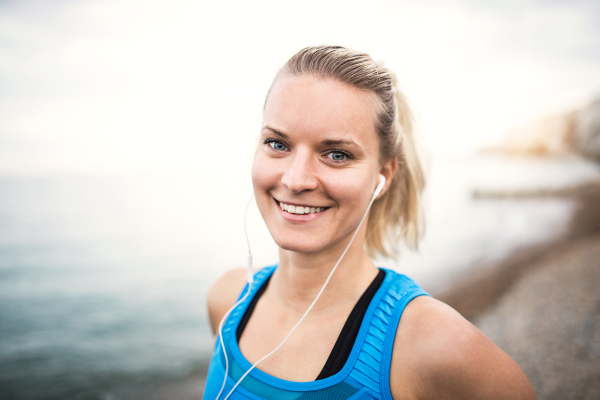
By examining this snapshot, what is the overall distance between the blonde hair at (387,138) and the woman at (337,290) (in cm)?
1

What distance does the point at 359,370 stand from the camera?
1.40m

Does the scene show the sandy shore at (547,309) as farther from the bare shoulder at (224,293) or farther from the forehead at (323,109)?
the forehead at (323,109)

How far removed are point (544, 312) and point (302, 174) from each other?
7.93 metres

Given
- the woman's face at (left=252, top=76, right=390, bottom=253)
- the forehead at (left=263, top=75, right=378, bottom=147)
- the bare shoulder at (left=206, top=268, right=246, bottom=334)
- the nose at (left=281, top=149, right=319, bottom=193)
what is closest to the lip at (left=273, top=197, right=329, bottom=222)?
the woman's face at (left=252, top=76, right=390, bottom=253)

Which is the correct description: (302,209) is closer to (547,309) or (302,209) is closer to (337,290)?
(337,290)

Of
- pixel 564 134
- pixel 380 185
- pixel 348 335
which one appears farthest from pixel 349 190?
pixel 564 134

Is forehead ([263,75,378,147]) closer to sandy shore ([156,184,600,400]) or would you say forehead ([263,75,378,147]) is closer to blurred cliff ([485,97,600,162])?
sandy shore ([156,184,600,400])

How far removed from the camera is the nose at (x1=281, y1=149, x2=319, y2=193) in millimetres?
1509

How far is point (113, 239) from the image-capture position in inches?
912

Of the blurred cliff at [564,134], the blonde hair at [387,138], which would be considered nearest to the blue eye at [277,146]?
the blonde hair at [387,138]

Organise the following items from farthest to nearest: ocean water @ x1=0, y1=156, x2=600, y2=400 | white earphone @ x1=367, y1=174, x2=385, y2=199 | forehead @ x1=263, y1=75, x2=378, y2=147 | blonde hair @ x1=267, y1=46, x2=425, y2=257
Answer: ocean water @ x1=0, y1=156, x2=600, y2=400, white earphone @ x1=367, y1=174, x2=385, y2=199, blonde hair @ x1=267, y1=46, x2=425, y2=257, forehead @ x1=263, y1=75, x2=378, y2=147

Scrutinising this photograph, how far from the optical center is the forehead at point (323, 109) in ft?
4.91

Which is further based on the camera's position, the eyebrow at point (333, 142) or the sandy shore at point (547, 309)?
the sandy shore at point (547, 309)

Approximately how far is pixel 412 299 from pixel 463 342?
284mm
